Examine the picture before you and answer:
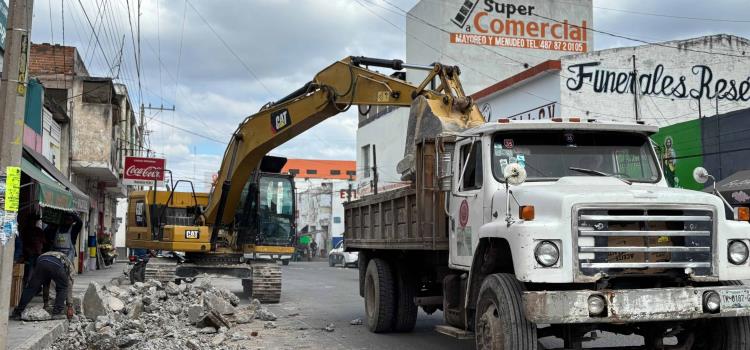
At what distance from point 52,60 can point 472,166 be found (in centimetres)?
2402

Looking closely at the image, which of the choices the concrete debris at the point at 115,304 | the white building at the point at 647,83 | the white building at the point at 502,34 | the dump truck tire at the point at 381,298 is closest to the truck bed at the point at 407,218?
the dump truck tire at the point at 381,298

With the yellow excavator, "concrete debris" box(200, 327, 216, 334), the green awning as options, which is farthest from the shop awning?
"concrete debris" box(200, 327, 216, 334)

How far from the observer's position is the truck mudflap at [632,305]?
5.53 m

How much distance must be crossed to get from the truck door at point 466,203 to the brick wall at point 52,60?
2245 cm

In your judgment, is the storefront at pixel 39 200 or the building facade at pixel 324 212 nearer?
A: the storefront at pixel 39 200

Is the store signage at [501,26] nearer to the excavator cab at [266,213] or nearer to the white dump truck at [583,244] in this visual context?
the excavator cab at [266,213]

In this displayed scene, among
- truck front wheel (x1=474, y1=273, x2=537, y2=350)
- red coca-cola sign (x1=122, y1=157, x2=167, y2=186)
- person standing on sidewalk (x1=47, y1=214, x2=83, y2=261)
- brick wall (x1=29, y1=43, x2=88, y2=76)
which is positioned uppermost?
brick wall (x1=29, y1=43, x2=88, y2=76)

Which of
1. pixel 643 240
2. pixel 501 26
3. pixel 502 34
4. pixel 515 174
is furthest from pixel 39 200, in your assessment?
pixel 501 26

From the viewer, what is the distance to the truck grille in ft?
19.2

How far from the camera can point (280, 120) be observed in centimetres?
1367

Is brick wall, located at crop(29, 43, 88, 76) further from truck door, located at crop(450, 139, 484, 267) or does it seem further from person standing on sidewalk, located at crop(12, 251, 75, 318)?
truck door, located at crop(450, 139, 484, 267)

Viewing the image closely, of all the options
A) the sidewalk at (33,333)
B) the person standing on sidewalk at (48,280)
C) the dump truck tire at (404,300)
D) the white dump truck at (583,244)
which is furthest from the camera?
A: the person standing on sidewalk at (48,280)

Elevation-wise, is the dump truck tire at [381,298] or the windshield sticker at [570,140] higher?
the windshield sticker at [570,140]

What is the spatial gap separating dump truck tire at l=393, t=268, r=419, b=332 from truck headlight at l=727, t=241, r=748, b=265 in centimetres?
522
